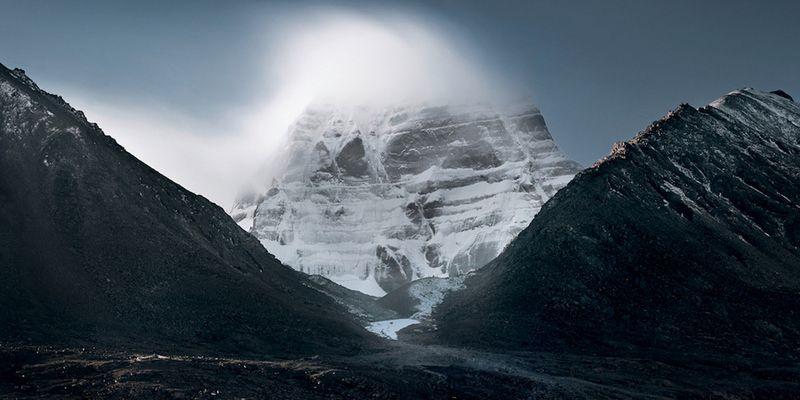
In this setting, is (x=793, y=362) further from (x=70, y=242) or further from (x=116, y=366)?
(x=70, y=242)

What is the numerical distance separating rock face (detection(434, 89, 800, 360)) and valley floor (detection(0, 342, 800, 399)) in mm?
15011

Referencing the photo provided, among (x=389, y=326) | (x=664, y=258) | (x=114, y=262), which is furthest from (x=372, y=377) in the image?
(x=389, y=326)

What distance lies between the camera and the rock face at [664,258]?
4102 inches

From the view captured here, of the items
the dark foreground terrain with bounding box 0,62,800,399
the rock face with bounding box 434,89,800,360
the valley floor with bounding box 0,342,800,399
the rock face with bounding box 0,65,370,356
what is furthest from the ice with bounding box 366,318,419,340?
the valley floor with bounding box 0,342,800,399

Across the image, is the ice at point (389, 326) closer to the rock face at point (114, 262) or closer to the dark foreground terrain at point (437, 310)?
the dark foreground terrain at point (437, 310)

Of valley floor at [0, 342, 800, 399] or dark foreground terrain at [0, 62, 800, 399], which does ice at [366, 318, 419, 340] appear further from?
valley floor at [0, 342, 800, 399]

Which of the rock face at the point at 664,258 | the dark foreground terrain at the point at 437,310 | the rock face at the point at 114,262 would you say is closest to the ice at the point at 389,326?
the dark foreground terrain at the point at 437,310

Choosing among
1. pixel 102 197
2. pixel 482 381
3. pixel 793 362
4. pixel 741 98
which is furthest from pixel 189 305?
pixel 741 98

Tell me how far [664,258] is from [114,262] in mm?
91375

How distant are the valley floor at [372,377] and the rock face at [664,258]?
1501 centimetres

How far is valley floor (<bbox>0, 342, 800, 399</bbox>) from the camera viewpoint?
56844 millimetres

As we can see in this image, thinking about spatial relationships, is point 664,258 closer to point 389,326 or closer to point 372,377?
point 389,326

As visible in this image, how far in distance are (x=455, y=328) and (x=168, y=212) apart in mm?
56539

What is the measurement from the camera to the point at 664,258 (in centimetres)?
12162
